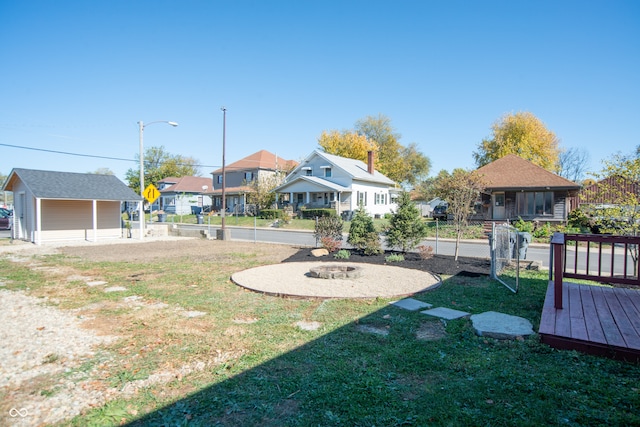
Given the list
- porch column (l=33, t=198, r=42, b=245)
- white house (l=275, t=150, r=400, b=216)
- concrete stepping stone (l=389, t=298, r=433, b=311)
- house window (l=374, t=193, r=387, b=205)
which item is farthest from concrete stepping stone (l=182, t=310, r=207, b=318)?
house window (l=374, t=193, r=387, b=205)

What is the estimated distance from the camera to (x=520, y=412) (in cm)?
308

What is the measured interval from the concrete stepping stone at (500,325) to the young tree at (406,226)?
696 cm

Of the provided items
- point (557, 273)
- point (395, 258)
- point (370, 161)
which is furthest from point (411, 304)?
point (370, 161)

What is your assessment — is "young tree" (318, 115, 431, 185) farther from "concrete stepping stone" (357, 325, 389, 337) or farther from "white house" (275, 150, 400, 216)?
"concrete stepping stone" (357, 325, 389, 337)

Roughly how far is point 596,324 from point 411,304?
2.77 meters

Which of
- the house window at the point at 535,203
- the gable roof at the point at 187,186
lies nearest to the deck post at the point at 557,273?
the house window at the point at 535,203

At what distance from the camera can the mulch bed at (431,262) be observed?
10.1 metres

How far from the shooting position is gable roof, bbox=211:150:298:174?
4800cm

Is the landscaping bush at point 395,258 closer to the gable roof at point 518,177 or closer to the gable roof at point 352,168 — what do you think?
the gable roof at point 518,177

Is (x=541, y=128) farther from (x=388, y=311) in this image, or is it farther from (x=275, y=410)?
(x=275, y=410)

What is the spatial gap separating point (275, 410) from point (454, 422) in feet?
5.01

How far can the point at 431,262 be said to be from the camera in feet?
37.3

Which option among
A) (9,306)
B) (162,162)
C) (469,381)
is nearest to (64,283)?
(9,306)

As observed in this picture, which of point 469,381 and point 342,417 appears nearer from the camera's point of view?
point 342,417
